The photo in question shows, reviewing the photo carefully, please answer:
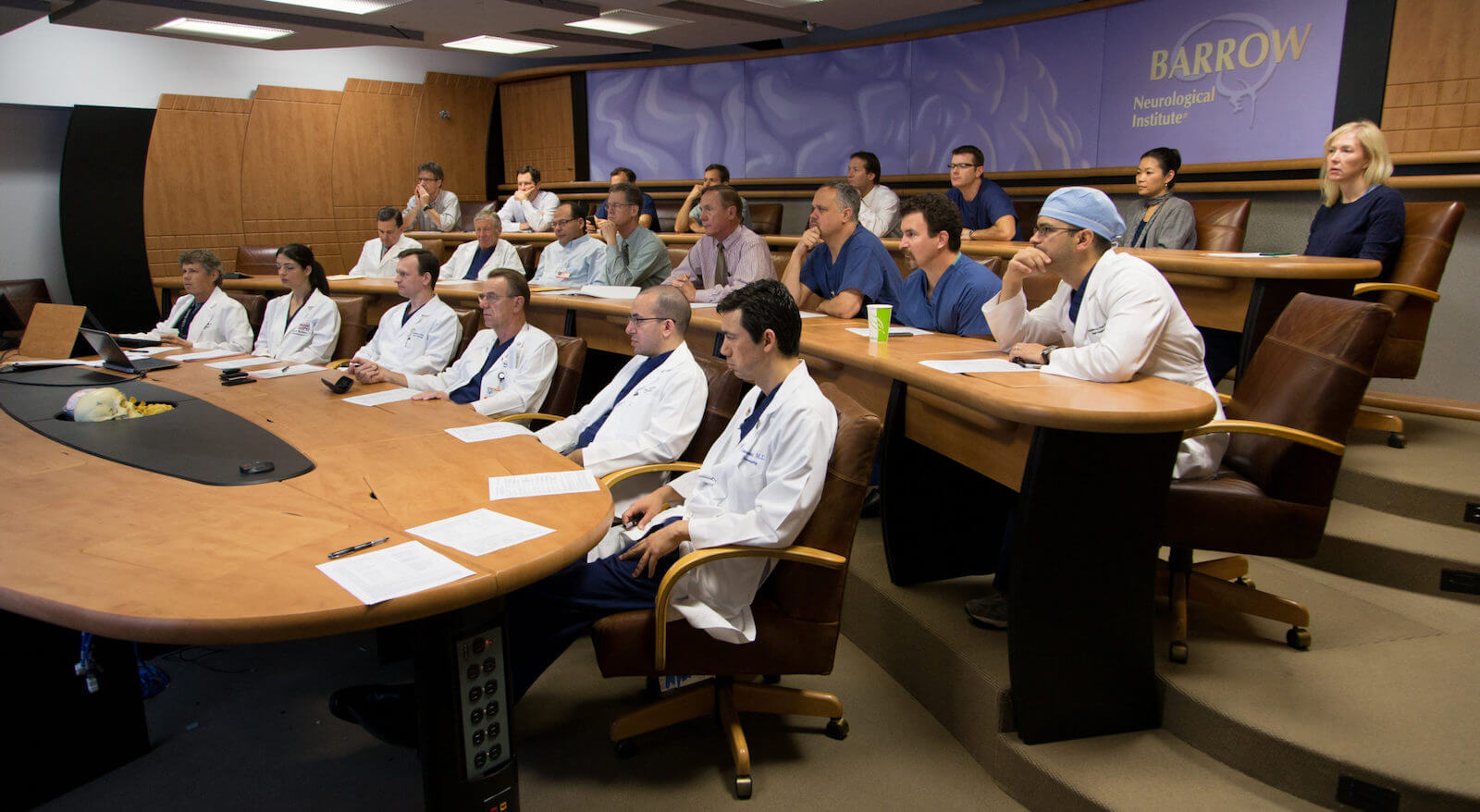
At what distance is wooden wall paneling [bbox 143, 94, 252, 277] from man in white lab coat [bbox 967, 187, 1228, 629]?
26.7 ft

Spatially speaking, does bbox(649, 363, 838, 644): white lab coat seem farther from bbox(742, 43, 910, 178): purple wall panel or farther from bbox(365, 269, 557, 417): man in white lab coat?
bbox(742, 43, 910, 178): purple wall panel

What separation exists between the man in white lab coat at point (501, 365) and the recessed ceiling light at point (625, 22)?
159 inches

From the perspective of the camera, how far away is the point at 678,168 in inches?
365

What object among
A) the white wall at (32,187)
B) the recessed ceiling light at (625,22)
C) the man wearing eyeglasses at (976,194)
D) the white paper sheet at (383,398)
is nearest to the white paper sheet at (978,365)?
the white paper sheet at (383,398)

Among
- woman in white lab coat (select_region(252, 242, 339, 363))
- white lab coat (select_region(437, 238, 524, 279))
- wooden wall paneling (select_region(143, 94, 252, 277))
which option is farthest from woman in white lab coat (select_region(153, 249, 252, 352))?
wooden wall paneling (select_region(143, 94, 252, 277))

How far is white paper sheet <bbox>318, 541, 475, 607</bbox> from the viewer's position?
4.88ft

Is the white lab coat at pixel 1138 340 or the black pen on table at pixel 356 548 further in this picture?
the white lab coat at pixel 1138 340

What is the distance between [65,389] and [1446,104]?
626 centimetres

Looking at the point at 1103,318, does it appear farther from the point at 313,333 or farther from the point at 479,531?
the point at 313,333

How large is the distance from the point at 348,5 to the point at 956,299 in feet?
17.2

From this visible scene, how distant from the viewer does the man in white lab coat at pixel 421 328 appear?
4.29m

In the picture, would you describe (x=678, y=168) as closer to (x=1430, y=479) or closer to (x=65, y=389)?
(x=65, y=389)

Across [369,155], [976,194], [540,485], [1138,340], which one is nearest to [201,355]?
[540,485]

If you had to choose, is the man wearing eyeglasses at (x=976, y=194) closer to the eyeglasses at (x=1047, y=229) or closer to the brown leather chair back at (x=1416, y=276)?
the brown leather chair back at (x=1416, y=276)
